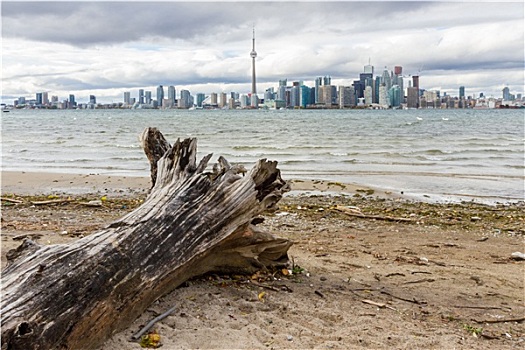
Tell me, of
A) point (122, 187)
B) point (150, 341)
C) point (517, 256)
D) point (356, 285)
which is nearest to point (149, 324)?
point (150, 341)

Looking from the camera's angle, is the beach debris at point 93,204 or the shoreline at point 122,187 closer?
the beach debris at point 93,204

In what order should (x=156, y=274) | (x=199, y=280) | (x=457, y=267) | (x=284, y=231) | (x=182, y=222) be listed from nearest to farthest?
(x=156, y=274) < (x=182, y=222) < (x=199, y=280) < (x=457, y=267) < (x=284, y=231)

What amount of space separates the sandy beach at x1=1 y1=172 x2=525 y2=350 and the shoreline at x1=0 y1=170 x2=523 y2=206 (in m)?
1.62

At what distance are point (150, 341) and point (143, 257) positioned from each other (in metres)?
0.63

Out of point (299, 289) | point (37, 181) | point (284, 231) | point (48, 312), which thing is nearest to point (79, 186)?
point (37, 181)

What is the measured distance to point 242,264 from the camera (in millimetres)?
5434

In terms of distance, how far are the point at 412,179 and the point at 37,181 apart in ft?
34.1

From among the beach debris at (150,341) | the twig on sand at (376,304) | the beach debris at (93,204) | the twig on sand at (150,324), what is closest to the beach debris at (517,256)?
the twig on sand at (376,304)

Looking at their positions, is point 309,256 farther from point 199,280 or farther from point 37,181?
point 37,181

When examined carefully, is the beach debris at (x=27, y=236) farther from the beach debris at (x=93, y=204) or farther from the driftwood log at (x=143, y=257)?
the driftwood log at (x=143, y=257)

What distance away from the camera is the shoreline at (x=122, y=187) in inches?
478

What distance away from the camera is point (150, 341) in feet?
13.1

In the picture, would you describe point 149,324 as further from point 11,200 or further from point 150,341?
point 11,200

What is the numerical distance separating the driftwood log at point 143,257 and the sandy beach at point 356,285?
0.25 meters
